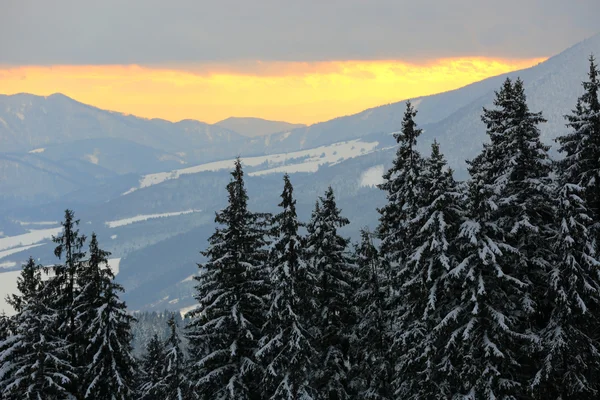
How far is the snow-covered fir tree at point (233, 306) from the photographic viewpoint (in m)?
27.2

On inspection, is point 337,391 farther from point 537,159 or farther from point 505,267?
point 537,159

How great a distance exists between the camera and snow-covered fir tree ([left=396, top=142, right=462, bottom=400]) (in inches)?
924

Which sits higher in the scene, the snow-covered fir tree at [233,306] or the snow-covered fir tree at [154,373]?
the snow-covered fir tree at [233,306]

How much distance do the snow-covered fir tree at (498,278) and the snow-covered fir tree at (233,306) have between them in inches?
353

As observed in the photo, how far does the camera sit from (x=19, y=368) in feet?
90.9

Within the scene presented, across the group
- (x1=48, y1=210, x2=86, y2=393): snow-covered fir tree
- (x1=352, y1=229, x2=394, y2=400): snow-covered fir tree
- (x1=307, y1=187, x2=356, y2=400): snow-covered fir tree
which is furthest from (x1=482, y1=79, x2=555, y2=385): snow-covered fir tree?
(x1=48, y1=210, x2=86, y2=393): snow-covered fir tree

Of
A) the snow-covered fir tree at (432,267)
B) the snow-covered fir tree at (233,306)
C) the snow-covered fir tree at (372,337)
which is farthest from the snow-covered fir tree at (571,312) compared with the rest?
the snow-covered fir tree at (233,306)

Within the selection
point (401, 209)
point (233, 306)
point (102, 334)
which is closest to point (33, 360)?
point (102, 334)

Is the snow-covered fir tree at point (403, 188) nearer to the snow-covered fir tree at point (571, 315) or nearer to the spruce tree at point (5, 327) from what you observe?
the snow-covered fir tree at point (571, 315)

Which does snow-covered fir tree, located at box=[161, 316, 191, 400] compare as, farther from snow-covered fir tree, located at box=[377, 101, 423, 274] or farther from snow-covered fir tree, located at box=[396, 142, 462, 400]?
snow-covered fir tree, located at box=[396, 142, 462, 400]

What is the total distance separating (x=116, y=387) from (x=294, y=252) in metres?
12.3

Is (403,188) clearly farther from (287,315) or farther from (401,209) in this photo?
(287,315)

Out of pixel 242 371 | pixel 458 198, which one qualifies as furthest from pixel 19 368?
pixel 458 198

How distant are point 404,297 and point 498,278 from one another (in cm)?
549
